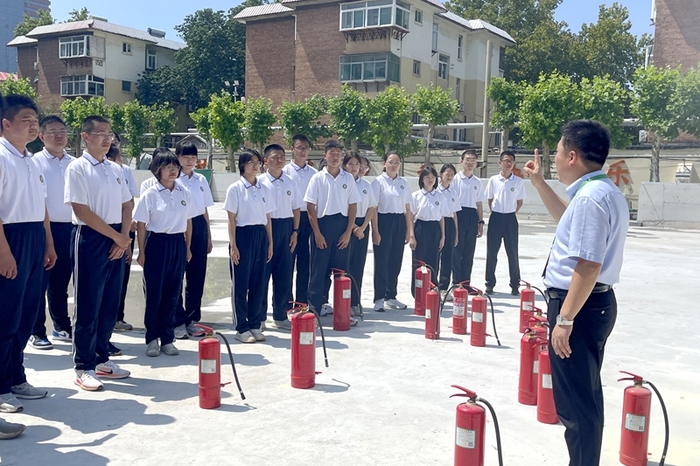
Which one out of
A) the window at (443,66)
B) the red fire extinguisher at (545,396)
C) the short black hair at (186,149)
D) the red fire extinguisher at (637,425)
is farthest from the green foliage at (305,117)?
the red fire extinguisher at (637,425)

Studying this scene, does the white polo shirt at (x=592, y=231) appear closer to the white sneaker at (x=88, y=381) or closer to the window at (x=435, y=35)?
the white sneaker at (x=88, y=381)

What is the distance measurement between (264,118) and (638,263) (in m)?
26.2

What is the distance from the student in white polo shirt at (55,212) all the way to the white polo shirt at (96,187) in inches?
47.6

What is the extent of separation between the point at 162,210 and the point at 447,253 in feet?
15.1

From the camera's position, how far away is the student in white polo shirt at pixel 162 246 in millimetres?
5758

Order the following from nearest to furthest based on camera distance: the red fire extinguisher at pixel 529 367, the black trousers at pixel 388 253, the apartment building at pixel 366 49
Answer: the red fire extinguisher at pixel 529 367 < the black trousers at pixel 388 253 < the apartment building at pixel 366 49

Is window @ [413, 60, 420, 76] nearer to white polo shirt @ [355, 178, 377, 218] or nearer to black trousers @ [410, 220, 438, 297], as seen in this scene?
black trousers @ [410, 220, 438, 297]

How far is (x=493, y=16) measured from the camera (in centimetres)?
4675

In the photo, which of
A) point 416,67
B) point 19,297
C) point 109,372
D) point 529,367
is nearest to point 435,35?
point 416,67

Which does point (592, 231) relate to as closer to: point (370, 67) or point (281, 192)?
point (281, 192)

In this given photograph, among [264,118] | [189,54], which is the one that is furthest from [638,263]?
[189,54]

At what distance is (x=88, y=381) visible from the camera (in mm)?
4918

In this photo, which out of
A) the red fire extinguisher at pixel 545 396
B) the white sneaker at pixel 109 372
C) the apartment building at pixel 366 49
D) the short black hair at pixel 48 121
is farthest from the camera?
the apartment building at pixel 366 49

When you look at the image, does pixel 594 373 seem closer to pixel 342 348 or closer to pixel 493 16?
pixel 342 348
